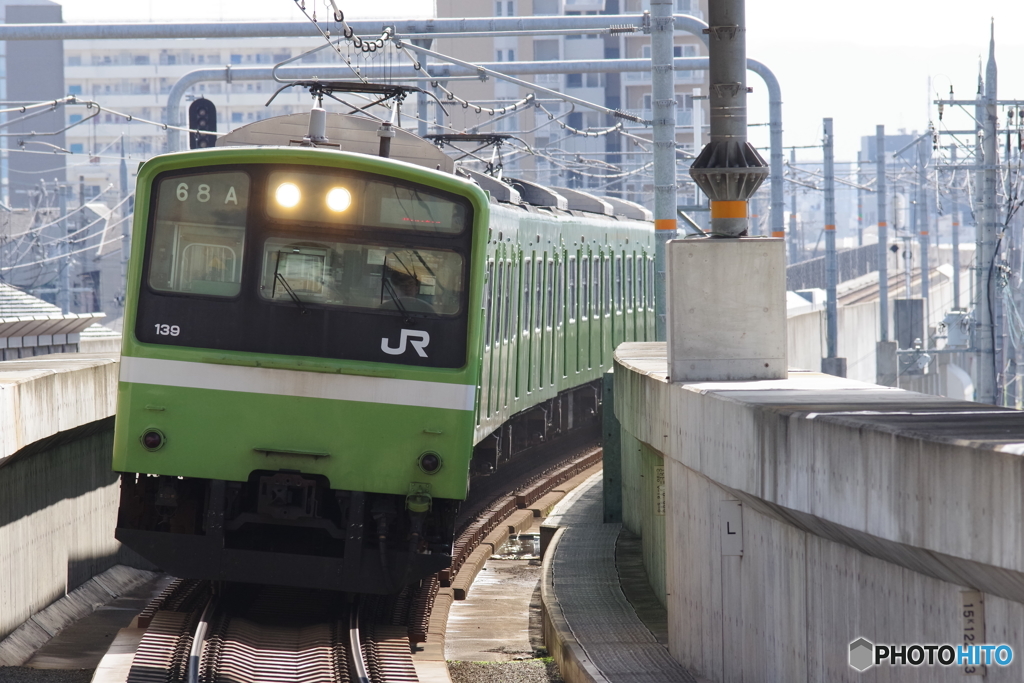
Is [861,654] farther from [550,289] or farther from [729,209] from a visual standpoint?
[550,289]

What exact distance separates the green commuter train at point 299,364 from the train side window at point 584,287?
8.71 m

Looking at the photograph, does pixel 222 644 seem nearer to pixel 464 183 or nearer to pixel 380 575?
pixel 380 575

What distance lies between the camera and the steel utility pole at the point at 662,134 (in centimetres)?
1442

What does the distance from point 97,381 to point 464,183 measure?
13.5 feet

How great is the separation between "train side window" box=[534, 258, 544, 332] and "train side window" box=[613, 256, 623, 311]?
496 centimetres

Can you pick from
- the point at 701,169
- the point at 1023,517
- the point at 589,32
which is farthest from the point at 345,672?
the point at 589,32

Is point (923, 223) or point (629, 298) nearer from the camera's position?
point (629, 298)

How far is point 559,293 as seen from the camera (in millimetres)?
16656

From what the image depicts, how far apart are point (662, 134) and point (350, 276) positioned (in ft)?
21.2

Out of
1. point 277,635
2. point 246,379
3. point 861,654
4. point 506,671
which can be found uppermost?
point 246,379

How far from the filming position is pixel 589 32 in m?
20.8

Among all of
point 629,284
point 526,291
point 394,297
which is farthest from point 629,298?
point 394,297

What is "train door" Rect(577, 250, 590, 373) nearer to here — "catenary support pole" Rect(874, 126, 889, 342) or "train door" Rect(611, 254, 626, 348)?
"train door" Rect(611, 254, 626, 348)

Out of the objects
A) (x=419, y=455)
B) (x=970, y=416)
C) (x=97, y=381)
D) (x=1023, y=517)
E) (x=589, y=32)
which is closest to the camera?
(x=1023, y=517)
